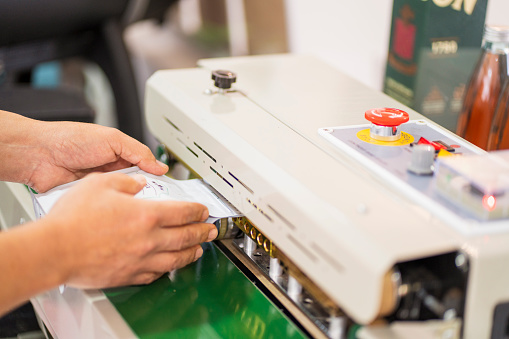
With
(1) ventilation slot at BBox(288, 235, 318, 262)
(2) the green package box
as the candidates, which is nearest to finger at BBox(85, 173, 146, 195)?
(1) ventilation slot at BBox(288, 235, 318, 262)

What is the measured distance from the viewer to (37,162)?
94cm

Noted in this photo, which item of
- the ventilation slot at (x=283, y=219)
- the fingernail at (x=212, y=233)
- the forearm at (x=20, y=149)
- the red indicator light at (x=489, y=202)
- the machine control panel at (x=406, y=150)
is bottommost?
the fingernail at (x=212, y=233)

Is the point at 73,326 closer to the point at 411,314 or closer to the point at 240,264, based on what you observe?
the point at 240,264

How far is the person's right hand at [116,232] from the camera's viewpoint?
2.19 feet

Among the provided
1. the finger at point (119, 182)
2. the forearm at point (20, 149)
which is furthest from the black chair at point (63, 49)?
the finger at point (119, 182)

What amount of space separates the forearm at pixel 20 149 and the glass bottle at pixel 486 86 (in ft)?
2.22

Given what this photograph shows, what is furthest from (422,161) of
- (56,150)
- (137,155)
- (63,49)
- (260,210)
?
(63,49)

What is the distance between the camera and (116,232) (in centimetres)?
69

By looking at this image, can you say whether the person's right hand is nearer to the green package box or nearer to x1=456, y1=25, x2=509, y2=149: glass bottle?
x1=456, y1=25, x2=509, y2=149: glass bottle

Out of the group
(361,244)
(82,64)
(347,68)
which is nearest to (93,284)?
(361,244)

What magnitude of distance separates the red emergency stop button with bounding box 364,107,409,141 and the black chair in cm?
113

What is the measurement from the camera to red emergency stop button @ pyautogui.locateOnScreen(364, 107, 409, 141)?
752 mm

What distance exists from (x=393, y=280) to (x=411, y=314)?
61mm

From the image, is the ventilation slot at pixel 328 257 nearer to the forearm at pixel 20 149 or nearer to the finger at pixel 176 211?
the finger at pixel 176 211
